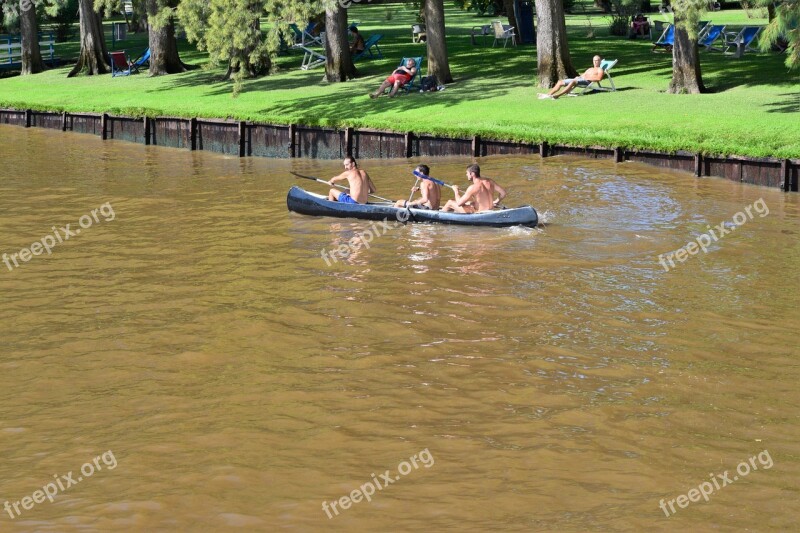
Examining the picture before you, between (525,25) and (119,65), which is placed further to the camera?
(525,25)

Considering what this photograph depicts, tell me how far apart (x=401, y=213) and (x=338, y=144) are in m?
10.7

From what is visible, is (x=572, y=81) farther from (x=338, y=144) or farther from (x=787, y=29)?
(x=787, y=29)

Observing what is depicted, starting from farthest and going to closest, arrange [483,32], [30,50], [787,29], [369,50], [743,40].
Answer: [30,50] → [483,32] → [369,50] → [743,40] → [787,29]

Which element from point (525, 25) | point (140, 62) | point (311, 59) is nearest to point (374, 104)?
point (311, 59)

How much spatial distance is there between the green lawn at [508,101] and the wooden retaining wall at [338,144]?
0.29m

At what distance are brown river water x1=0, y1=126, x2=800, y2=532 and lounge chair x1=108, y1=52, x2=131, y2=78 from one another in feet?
85.2

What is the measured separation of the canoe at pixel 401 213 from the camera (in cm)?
2152

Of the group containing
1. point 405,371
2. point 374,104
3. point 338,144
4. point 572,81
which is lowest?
point 405,371

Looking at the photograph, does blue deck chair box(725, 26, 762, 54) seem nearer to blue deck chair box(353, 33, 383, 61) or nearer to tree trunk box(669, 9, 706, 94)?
tree trunk box(669, 9, 706, 94)

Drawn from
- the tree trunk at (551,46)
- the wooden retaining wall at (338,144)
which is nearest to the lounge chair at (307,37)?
the wooden retaining wall at (338,144)

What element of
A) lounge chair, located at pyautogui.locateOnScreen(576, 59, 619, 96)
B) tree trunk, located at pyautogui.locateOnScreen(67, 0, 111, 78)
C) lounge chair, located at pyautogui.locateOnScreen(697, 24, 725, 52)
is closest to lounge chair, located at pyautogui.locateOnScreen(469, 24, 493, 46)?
lounge chair, located at pyautogui.locateOnScreen(697, 24, 725, 52)

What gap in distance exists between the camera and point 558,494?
423 inches

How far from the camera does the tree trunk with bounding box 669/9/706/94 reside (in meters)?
32.0

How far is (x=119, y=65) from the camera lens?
4978 centimetres
